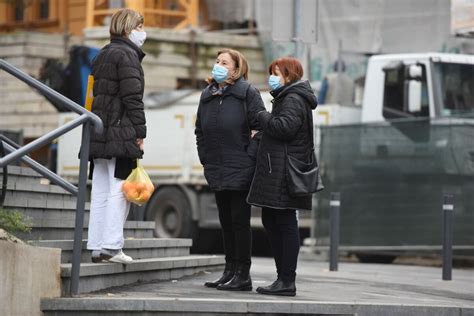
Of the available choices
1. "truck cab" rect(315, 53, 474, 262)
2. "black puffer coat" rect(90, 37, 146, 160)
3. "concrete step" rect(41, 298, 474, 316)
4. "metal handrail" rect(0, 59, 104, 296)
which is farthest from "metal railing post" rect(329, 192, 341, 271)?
"metal handrail" rect(0, 59, 104, 296)

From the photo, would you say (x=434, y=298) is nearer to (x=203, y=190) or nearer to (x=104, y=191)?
(x=104, y=191)

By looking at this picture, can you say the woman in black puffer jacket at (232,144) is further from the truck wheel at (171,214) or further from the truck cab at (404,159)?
the truck wheel at (171,214)

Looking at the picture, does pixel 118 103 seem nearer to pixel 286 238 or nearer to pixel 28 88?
pixel 286 238

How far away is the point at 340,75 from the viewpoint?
2223 cm

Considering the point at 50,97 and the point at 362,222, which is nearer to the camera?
the point at 50,97

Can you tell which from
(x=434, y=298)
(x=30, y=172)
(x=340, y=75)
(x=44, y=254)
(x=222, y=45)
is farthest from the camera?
(x=222, y=45)

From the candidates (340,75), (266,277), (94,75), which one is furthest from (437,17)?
(94,75)

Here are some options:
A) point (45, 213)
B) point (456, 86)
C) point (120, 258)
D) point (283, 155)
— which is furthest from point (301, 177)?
point (456, 86)

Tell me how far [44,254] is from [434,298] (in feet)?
11.7

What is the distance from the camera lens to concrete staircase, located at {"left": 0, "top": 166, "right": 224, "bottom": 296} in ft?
31.6

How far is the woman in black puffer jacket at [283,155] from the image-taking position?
980cm

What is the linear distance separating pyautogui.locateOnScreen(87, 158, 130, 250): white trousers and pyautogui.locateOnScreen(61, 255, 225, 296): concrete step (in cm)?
20

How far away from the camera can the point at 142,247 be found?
36.5ft

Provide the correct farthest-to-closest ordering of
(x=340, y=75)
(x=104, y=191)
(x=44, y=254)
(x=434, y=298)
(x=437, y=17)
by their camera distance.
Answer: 1. (x=437, y=17)
2. (x=340, y=75)
3. (x=434, y=298)
4. (x=104, y=191)
5. (x=44, y=254)
